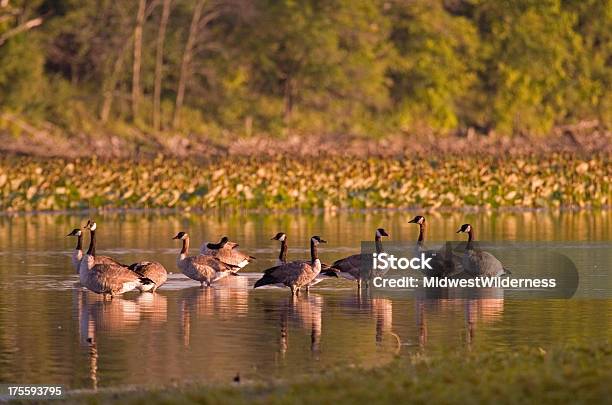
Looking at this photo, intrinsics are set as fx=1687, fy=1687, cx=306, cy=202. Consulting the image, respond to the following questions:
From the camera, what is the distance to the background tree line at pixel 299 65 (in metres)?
66.3

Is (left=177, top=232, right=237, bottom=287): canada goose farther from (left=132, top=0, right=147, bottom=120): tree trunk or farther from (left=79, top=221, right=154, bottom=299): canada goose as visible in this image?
(left=132, top=0, right=147, bottom=120): tree trunk

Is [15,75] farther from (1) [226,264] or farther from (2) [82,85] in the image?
(1) [226,264]

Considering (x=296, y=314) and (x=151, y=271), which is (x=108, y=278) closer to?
(x=151, y=271)

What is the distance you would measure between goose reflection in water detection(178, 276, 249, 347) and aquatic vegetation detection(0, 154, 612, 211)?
663 inches

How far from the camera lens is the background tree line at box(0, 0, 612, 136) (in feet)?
218

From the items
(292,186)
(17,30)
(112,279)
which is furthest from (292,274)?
(17,30)

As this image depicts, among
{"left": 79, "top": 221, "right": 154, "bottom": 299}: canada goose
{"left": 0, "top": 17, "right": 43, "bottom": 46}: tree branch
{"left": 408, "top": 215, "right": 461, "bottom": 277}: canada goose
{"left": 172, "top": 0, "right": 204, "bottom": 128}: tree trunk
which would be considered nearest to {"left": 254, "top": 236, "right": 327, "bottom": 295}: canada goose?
{"left": 79, "top": 221, "right": 154, "bottom": 299}: canada goose

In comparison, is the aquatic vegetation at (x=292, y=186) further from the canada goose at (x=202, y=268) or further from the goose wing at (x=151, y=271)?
the goose wing at (x=151, y=271)

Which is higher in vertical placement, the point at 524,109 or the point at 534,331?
the point at 524,109

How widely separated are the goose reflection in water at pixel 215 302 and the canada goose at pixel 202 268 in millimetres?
187

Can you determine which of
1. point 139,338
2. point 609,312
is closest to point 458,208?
point 609,312

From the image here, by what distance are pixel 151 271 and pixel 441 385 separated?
10588mm

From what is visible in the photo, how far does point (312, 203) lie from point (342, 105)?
29910 mm

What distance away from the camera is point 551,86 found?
83438 millimetres
